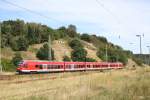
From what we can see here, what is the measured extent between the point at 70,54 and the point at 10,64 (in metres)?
41.9

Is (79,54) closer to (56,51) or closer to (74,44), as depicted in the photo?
(56,51)

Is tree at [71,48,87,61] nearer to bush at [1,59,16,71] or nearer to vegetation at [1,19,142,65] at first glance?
vegetation at [1,19,142,65]

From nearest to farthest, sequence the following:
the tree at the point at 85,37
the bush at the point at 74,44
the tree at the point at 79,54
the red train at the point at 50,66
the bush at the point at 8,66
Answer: the red train at the point at 50,66
the bush at the point at 8,66
the tree at the point at 79,54
the bush at the point at 74,44
the tree at the point at 85,37

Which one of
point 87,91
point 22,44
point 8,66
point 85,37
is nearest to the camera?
point 87,91

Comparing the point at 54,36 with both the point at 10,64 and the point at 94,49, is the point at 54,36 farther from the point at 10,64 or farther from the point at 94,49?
the point at 10,64

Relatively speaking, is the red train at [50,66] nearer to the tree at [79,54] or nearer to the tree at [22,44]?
the tree at [79,54]

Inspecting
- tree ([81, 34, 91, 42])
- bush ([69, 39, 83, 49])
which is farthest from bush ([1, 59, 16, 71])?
tree ([81, 34, 91, 42])

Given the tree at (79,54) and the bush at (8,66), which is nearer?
the bush at (8,66)

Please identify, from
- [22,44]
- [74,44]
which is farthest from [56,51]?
[22,44]

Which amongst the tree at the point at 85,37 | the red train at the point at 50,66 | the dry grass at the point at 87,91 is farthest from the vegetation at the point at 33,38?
the dry grass at the point at 87,91

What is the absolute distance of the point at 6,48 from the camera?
10512 cm

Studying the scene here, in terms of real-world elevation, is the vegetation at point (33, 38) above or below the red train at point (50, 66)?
above

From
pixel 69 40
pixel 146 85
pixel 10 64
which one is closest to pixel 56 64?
pixel 10 64

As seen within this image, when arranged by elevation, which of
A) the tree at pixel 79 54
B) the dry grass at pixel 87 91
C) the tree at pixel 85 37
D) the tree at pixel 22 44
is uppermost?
the tree at pixel 85 37
